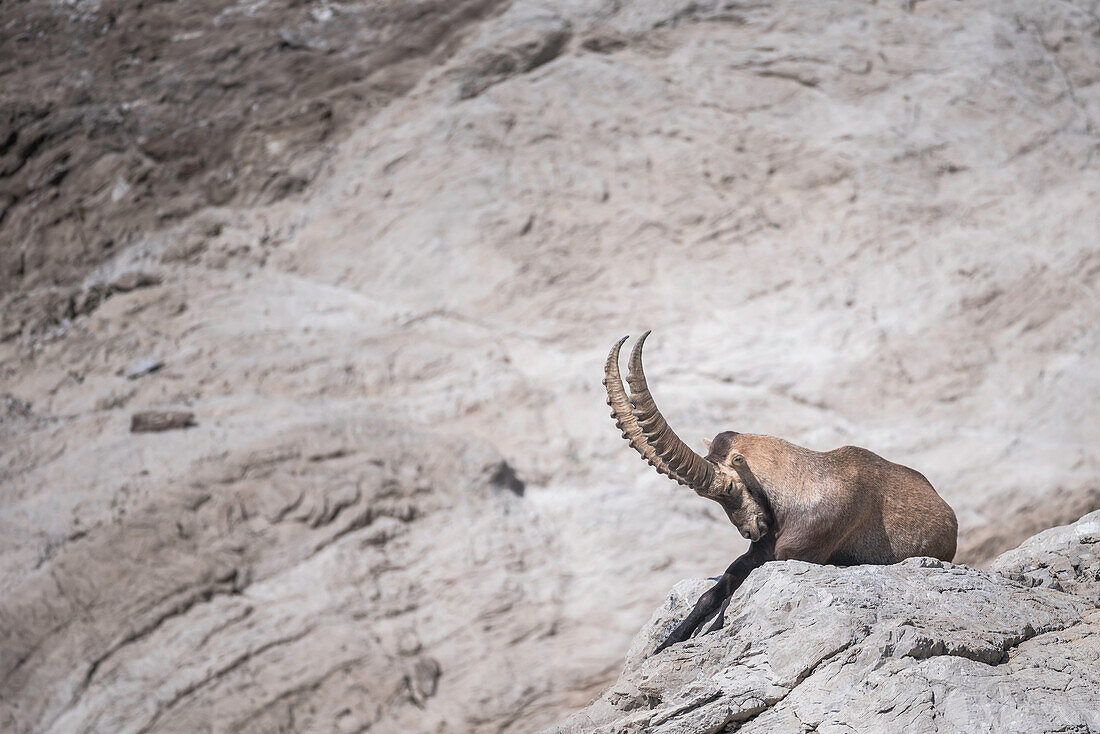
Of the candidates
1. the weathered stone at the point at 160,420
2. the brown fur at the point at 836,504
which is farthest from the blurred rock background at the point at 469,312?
the brown fur at the point at 836,504

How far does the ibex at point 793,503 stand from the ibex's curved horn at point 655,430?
0.4 inches

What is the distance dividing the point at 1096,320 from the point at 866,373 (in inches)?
126

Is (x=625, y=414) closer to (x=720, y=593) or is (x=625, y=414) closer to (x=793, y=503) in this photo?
(x=793, y=503)

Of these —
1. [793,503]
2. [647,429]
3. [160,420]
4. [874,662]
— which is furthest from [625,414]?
[160,420]

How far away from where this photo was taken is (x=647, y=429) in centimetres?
430

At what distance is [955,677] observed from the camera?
3.79 m

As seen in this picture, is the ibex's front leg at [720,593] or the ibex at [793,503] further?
the ibex's front leg at [720,593]

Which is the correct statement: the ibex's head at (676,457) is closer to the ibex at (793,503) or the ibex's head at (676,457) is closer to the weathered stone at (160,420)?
the ibex at (793,503)

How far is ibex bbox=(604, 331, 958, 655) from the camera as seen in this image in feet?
15.0

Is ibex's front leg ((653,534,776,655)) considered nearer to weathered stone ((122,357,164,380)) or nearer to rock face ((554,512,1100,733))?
rock face ((554,512,1100,733))

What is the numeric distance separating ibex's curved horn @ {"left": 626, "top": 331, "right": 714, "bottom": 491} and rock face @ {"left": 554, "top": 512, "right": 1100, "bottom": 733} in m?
0.70

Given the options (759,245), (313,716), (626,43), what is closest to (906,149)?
(759,245)

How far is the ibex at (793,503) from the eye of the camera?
4.57m

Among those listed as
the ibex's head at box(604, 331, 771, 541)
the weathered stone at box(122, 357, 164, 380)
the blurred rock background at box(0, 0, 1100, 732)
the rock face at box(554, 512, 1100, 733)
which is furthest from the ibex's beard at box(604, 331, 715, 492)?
the weathered stone at box(122, 357, 164, 380)
